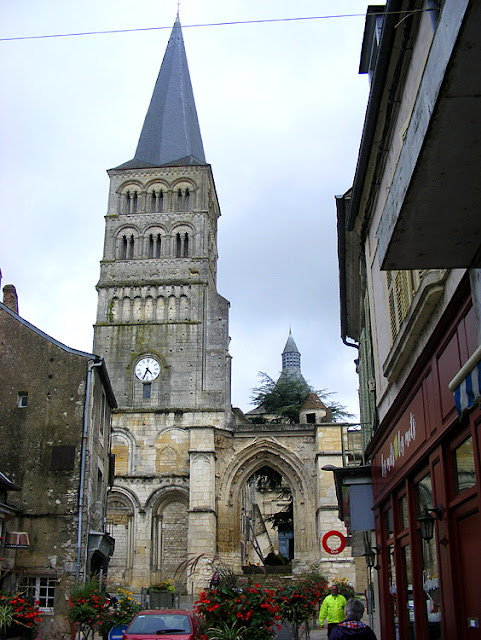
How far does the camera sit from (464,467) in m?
5.95

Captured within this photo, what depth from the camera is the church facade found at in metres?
33.4

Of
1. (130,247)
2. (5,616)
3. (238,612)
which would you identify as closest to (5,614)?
(5,616)

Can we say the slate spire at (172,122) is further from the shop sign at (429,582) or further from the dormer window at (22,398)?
the shop sign at (429,582)

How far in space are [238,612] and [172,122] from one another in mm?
42250

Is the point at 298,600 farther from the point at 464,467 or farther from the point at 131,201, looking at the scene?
the point at 131,201

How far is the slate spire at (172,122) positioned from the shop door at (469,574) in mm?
39099

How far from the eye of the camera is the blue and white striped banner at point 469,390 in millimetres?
4316

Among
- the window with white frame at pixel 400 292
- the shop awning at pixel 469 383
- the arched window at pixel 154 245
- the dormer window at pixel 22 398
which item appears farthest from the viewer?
the arched window at pixel 154 245

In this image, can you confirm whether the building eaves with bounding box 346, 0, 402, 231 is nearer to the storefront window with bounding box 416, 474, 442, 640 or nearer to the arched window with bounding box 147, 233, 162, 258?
the storefront window with bounding box 416, 474, 442, 640

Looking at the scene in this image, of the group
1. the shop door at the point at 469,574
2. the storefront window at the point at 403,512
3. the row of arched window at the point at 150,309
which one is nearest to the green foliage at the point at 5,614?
the storefront window at the point at 403,512

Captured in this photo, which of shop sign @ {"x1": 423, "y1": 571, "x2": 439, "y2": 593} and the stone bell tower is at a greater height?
the stone bell tower

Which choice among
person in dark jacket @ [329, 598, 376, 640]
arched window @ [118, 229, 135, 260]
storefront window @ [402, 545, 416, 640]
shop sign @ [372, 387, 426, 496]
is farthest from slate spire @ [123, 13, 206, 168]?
person in dark jacket @ [329, 598, 376, 640]

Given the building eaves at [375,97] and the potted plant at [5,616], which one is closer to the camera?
the building eaves at [375,97]

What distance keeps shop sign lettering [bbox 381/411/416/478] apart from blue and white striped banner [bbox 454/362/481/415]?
3.58 metres
